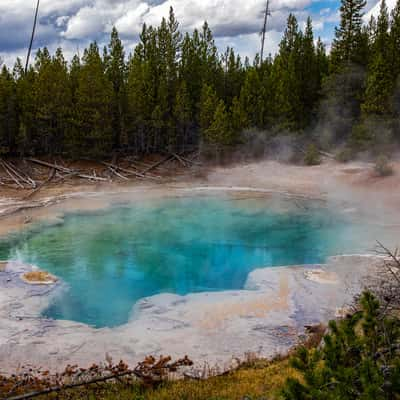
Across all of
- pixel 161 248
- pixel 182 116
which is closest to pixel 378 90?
pixel 182 116

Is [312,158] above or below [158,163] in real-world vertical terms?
above

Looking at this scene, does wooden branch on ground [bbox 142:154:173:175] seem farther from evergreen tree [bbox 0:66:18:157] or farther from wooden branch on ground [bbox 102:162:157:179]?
evergreen tree [bbox 0:66:18:157]

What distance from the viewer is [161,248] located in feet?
52.2

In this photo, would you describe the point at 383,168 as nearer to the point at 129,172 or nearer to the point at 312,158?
the point at 312,158

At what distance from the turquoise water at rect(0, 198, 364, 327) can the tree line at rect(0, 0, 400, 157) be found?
12103 millimetres

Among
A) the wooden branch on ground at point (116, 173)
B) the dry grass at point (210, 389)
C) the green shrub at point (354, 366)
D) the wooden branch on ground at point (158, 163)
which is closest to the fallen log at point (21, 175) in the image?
the wooden branch on ground at point (116, 173)

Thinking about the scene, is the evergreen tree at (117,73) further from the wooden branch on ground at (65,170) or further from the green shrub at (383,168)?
the green shrub at (383,168)

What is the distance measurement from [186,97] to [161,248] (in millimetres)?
21461

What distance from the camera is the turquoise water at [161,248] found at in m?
12.0

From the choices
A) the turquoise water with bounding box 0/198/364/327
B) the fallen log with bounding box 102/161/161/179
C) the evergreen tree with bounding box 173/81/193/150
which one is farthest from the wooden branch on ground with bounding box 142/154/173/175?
the turquoise water with bounding box 0/198/364/327

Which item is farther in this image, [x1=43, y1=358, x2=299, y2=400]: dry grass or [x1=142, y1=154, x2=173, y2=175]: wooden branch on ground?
[x1=142, y1=154, x2=173, y2=175]: wooden branch on ground

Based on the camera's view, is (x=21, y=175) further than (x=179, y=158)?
No

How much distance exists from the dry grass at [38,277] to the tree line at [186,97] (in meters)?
19.5

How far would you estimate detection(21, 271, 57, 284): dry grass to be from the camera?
11.9m
